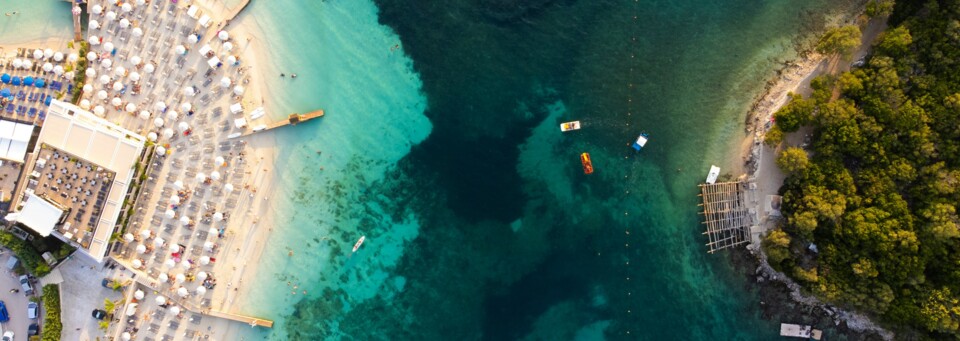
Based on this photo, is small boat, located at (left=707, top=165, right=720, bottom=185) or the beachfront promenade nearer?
small boat, located at (left=707, top=165, right=720, bottom=185)

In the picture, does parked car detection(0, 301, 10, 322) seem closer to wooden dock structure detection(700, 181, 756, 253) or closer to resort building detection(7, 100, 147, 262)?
resort building detection(7, 100, 147, 262)

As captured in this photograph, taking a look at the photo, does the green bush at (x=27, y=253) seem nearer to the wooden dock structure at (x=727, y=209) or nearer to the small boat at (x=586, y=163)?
the small boat at (x=586, y=163)

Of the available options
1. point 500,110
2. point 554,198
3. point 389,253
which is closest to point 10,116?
point 389,253

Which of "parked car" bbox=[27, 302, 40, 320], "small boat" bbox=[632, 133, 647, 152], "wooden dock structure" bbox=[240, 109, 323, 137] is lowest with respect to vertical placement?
"parked car" bbox=[27, 302, 40, 320]

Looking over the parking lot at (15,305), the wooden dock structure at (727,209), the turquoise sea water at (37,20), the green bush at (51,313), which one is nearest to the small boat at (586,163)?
the wooden dock structure at (727,209)

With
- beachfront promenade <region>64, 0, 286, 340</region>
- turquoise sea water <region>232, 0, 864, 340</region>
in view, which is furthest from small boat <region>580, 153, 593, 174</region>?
beachfront promenade <region>64, 0, 286, 340</region>

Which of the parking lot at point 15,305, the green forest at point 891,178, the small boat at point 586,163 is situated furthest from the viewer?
the parking lot at point 15,305

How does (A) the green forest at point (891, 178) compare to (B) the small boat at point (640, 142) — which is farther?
(B) the small boat at point (640, 142)
